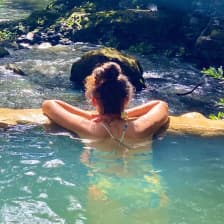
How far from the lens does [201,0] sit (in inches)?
866

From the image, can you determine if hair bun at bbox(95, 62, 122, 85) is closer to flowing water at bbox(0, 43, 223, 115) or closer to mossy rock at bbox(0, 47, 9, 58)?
flowing water at bbox(0, 43, 223, 115)

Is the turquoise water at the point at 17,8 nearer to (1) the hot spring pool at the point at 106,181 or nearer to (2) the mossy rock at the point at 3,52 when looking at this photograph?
(2) the mossy rock at the point at 3,52

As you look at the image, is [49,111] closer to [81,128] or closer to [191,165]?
[81,128]

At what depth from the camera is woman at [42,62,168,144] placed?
5.94 m

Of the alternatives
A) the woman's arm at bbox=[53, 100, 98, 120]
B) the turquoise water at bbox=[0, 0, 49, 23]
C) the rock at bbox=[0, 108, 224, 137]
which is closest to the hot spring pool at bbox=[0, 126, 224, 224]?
the rock at bbox=[0, 108, 224, 137]

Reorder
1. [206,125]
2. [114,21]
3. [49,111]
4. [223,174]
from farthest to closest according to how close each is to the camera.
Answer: [114,21], [206,125], [49,111], [223,174]

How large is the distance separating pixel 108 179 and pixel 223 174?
1.42 metres

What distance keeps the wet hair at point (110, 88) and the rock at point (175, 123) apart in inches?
47.3

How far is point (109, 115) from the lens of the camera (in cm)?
607

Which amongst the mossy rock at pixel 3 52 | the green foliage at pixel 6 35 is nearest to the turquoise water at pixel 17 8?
the green foliage at pixel 6 35

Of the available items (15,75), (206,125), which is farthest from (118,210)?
(15,75)

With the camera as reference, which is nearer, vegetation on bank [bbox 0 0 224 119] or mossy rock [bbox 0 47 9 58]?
mossy rock [bbox 0 47 9 58]

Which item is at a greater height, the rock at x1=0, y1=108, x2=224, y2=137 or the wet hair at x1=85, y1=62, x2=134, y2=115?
the wet hair at x1=85, y1=62, x2=134, y2=115

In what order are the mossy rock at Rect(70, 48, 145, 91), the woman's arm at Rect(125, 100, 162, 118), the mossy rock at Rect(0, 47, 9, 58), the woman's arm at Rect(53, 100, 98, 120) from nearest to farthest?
1. the woman's arm at Rect(53, 100, 98, 120)
2. the woman's arm at Rect(125, 100, 162, 118)
3. the mossy rock at Rect(70, 48, 145, 91)
4. the mossy rock at Rect(0, 47, 9, 58)
